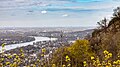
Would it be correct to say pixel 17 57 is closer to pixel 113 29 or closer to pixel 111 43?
pixel 111 43

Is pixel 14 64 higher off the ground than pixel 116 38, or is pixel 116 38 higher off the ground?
pixel 14 64

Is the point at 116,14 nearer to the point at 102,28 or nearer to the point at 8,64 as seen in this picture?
the point at 102,28

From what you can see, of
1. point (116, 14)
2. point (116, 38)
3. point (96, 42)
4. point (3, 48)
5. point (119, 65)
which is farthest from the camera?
point (116, 14)

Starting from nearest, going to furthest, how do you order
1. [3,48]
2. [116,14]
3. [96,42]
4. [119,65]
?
[3,48] → [119,65] → [96,42] → [116,14]

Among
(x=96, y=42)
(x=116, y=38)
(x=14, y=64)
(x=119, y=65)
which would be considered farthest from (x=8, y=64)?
(x=96, y=42)

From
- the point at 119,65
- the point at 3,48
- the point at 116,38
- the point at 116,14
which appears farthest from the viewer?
the point at 116,14

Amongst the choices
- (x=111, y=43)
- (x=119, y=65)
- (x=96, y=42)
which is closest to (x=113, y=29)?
(x=96, y=42)

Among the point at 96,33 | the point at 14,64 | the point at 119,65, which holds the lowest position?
the point at 96,33

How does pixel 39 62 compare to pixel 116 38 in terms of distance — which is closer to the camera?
pixel 39 62

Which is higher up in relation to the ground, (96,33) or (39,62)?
(39,62)
